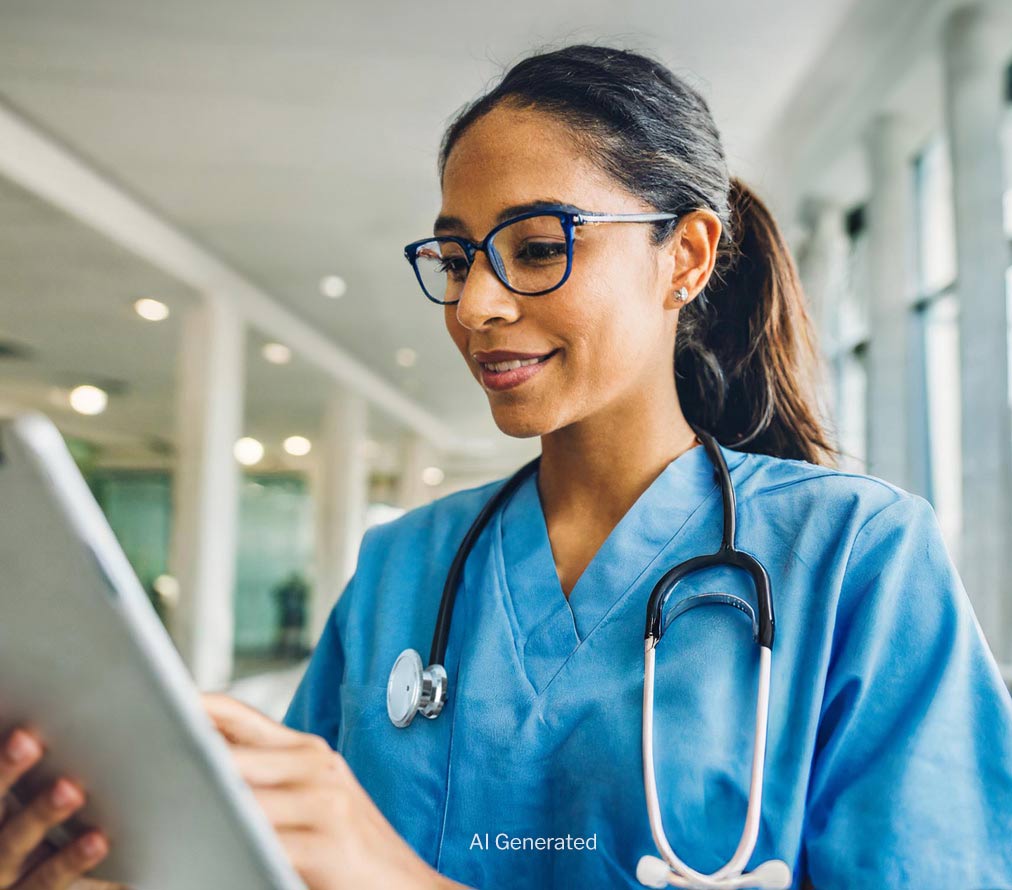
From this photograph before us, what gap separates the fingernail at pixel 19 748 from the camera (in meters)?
0.46

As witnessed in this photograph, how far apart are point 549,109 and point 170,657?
63 cm

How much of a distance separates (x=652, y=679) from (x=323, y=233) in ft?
14.7

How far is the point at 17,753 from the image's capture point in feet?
1.50

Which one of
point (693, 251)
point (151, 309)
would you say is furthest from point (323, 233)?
point (693, 251)

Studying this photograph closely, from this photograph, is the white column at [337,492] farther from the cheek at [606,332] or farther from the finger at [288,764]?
the finger at [288,764]

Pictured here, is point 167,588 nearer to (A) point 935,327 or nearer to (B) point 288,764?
(A) point 935,327

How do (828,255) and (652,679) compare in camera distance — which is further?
(828,255)

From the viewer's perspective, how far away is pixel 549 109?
859 mm

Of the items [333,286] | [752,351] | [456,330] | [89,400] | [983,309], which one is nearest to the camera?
[456,330]

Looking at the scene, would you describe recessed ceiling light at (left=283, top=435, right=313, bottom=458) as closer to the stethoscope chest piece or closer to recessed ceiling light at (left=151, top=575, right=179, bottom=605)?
recessed ceiling light at (left=151, top=575, right=179, bottom=605)

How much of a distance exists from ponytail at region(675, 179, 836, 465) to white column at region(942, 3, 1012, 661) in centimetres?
242

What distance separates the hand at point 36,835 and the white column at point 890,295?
4.12 meters

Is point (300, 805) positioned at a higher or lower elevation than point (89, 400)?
lower

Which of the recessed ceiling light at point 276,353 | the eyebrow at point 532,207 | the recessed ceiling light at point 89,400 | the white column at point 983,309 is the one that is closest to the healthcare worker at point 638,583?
the eyebrow at point 532,207
